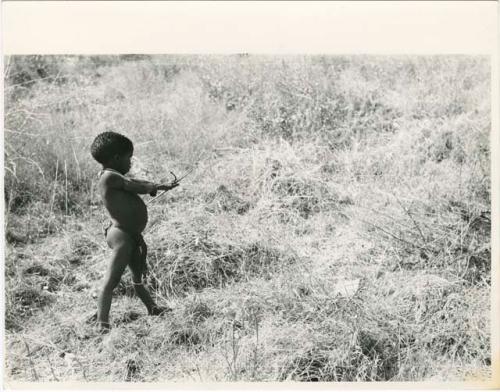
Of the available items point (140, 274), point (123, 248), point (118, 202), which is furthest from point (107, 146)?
point (140, 274)

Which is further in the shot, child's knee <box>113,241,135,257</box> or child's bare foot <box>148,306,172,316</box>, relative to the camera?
child's bare foot <box>148,306,172,316</box>

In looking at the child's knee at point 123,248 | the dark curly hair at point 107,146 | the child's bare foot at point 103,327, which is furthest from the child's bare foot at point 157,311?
the dark curly hair at point 107,146

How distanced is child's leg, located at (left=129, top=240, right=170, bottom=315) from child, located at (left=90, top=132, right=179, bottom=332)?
40 mm

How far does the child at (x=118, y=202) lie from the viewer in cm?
248

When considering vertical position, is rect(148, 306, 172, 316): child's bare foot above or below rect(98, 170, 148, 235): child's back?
below

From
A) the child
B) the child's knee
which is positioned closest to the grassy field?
the child

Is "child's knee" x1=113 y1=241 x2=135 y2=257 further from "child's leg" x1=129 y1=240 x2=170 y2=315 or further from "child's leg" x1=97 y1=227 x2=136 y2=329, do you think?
"child's leg" x1=129 y1=240 x2=170 y2=315

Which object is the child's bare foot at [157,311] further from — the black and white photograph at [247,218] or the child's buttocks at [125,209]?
the child's buttocks at [125,209]

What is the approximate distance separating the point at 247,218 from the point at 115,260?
40.0 inches

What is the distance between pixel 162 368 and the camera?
2.56 m

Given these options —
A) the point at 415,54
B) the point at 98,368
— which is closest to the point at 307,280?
the point at 98,368

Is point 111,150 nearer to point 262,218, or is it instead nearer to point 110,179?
point 110,179

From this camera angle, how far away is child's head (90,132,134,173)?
247 cm

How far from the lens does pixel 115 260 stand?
8.34 ft
